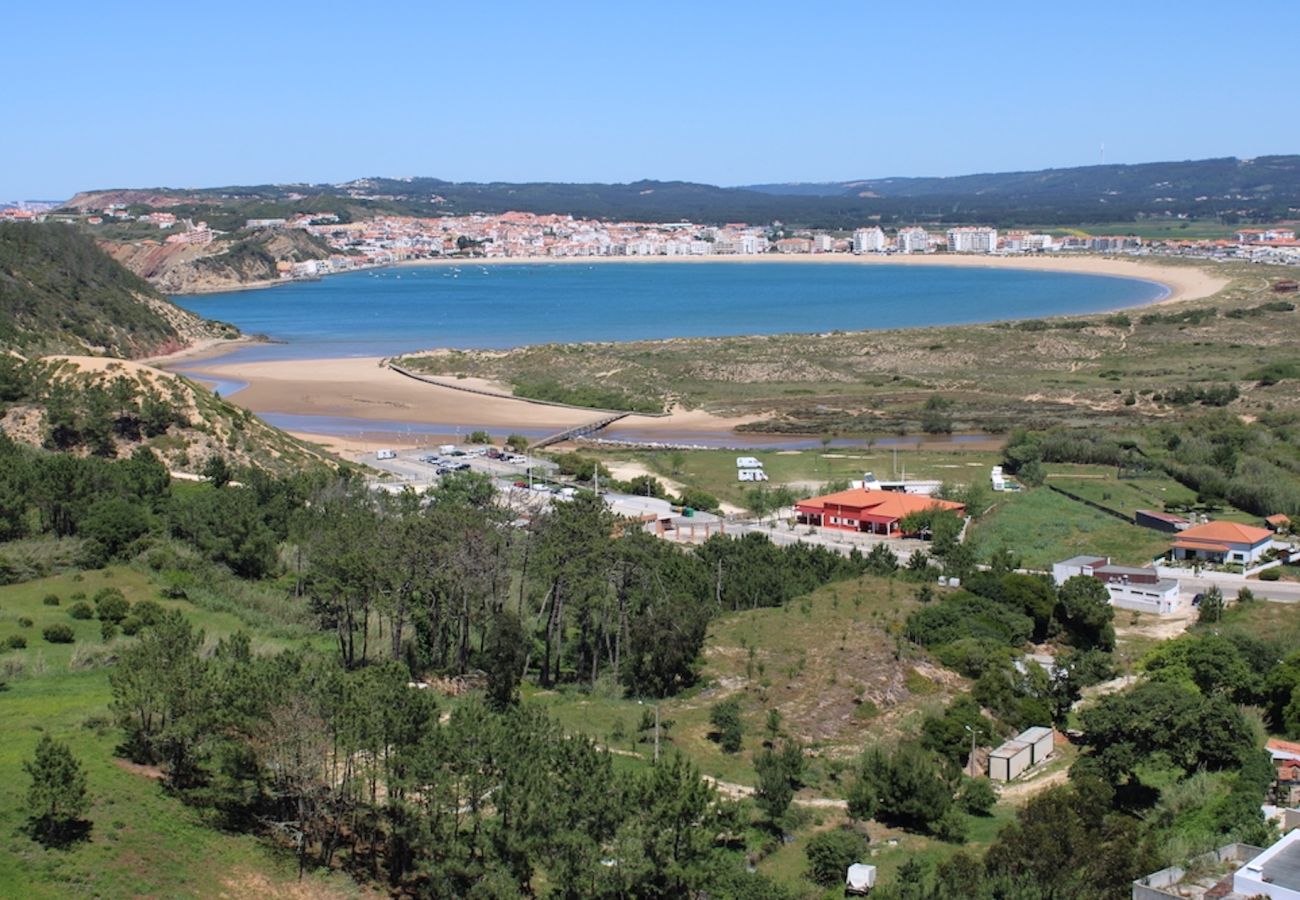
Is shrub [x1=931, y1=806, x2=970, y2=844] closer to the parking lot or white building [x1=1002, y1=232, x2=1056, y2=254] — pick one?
the parking lot

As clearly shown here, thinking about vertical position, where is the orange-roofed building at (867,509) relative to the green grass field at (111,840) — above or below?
below

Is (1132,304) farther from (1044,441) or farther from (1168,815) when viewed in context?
(1168,815)

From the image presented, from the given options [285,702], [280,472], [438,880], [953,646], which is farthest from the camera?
[280,472]

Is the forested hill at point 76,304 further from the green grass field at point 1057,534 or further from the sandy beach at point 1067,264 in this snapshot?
the sandy beach at point 1067,264

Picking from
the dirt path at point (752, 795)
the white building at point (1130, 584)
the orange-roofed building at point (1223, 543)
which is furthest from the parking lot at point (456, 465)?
the dirt path at point (752, 795)

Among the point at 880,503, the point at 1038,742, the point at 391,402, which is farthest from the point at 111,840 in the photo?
the point at 391,402

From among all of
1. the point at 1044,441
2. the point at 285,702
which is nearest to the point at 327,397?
the point at 1044,441

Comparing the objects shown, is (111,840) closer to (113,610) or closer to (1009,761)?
(113,610)
